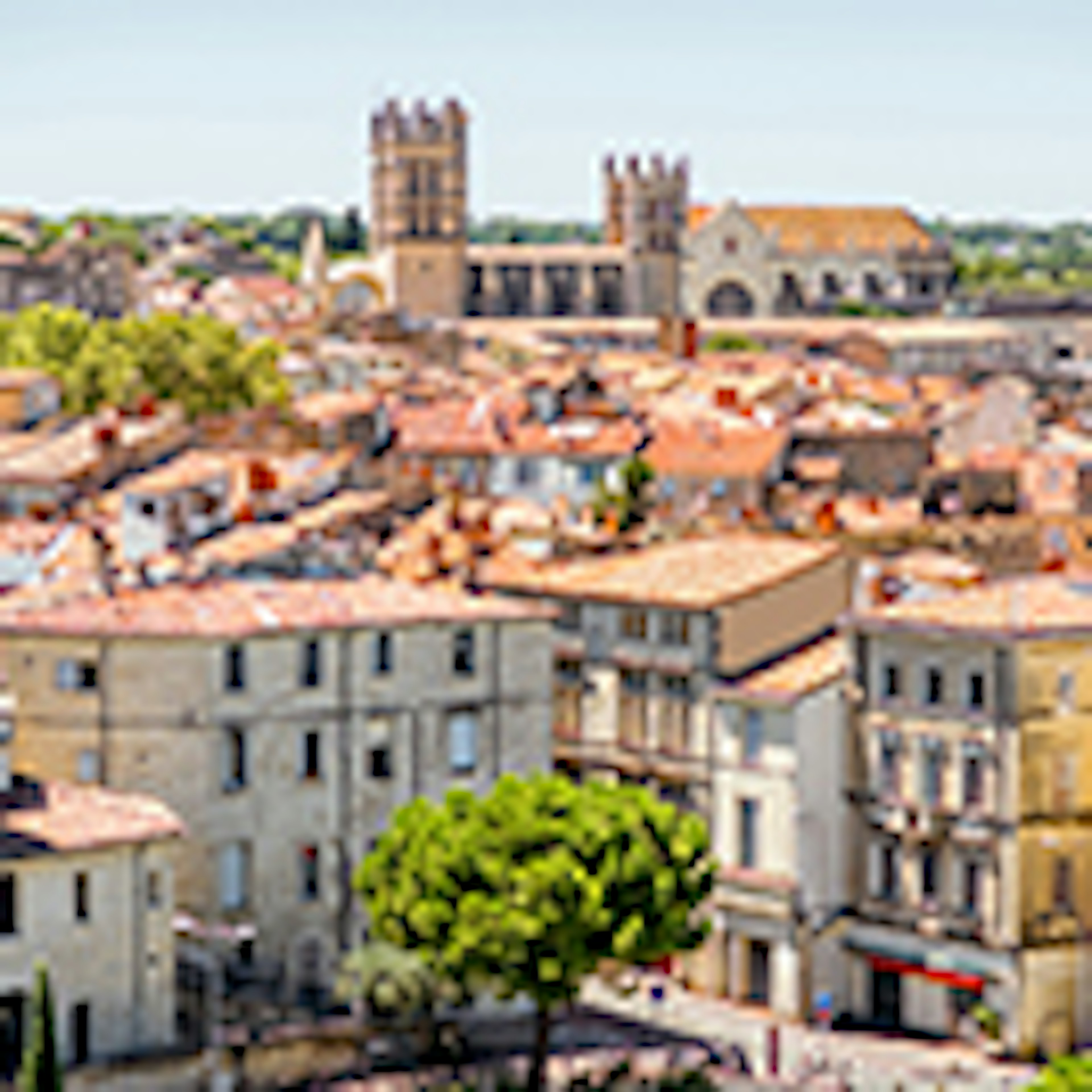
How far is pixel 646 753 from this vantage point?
67.4 meters

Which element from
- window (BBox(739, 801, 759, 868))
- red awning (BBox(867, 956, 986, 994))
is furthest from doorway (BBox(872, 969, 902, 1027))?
window (BBox(739, 801, 759, 868))

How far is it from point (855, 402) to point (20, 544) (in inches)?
Result: 2811

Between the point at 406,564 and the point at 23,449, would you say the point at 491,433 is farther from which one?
the point at 406,564

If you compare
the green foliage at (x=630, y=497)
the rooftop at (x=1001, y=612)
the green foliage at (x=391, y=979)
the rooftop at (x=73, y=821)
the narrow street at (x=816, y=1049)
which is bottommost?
the narrow street at (x=816, y=1049)

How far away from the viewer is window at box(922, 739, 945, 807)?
6250 centimetres

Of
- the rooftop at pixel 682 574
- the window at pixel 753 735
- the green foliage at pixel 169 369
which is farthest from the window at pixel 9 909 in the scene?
the green foliage at pixel 169 369

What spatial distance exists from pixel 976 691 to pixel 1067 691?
214 centimetres

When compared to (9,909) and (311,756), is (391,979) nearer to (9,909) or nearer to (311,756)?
(311,756)

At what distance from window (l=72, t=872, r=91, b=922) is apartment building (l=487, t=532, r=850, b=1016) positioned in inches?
753

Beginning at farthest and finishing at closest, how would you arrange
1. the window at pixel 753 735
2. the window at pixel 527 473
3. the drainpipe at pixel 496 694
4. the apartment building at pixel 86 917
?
1. the window at pixel 527 473
2. the window at pixel 753 735
3. the drainpipe at pixel 496 694
4. the apartment building at pixel 86 917

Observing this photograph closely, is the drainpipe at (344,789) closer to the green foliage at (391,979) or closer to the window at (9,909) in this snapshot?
the green foliage at (391,979)

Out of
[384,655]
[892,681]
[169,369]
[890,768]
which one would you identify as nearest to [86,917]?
[384,655]

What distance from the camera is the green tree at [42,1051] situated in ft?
155

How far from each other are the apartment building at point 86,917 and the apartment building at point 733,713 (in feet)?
56.3
